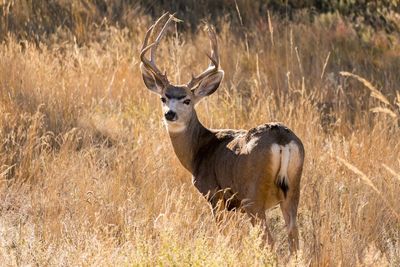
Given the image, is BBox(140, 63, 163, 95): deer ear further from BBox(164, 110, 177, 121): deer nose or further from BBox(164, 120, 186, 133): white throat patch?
BBox(164, 110, 177, 121): deer nose

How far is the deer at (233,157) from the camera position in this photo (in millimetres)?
6770

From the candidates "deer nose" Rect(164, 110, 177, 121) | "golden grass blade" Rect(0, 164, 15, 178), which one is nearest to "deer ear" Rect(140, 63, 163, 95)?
"deer nose" Rect(164, 110, 177, 121)

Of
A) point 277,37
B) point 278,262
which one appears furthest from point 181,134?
point 277,37

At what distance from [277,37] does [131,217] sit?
242 inches

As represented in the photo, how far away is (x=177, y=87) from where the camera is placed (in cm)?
817

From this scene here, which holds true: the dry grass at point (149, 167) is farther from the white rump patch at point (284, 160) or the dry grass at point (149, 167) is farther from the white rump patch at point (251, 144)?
the white rump patch at point (251, 144)

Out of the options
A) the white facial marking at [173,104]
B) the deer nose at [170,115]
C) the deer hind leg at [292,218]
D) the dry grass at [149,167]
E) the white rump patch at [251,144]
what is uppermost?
the white rump patch at [251,144]

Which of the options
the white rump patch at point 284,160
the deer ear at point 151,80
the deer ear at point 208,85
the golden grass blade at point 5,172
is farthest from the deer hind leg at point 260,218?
the golden grass blade at point 5,172

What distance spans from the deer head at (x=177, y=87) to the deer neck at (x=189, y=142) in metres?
0.05

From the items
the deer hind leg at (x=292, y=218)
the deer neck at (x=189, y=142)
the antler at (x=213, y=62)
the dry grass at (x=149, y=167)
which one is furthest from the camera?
the antler at (x=213, y=62)

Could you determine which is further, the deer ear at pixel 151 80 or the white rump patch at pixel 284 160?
the deer ear at pixel 151 80

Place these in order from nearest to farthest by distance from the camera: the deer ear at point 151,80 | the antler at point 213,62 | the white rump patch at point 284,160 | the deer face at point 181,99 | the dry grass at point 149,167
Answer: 1. the dry grass at point 149,167
2. the white rump patch at point 284,160
3. the deer face at point 181,99
4. the antler at point 213,62
5. the deer ear at point 151,80

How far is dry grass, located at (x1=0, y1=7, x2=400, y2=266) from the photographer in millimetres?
6312

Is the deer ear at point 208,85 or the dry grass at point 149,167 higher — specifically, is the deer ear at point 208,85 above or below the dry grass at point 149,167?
above
